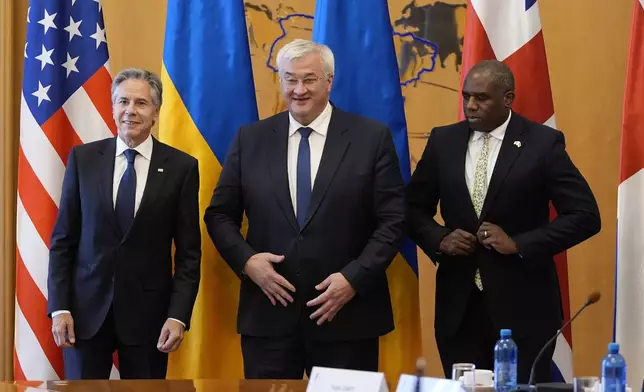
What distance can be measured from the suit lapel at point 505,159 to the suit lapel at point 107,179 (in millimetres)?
1252

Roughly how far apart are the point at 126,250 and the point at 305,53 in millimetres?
903

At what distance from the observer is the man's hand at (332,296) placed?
127 inches

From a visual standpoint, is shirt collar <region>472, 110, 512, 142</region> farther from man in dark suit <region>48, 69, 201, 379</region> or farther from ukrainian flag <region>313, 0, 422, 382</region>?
man in dark suit <region>48, 69, 201, 379</region>

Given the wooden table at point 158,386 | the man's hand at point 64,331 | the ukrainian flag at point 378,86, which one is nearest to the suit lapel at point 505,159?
the ukrainian flag at point 378,86

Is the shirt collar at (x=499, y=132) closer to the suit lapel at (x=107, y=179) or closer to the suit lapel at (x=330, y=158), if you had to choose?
the suit lapel at (x=330, y=158)

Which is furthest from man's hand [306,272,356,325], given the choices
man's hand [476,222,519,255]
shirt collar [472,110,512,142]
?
shirt collar [472,110,512,142]

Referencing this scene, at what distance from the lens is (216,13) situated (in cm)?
396

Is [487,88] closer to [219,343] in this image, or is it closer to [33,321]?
[219,343]

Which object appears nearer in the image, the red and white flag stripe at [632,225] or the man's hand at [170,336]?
the man's hand at [170,336]

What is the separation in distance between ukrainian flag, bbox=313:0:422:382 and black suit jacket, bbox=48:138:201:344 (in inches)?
28.7

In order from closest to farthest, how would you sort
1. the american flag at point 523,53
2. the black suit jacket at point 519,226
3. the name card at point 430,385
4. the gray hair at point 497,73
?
the name card at point 430,385, the black suit jacket at point 519,226, the gray hair at point 497,73, the american flag at point 523,53

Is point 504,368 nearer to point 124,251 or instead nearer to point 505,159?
point 505,159

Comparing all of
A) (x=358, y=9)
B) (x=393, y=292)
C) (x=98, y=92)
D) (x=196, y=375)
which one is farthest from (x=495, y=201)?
(x=98, y=92)

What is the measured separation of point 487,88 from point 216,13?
1181mm
